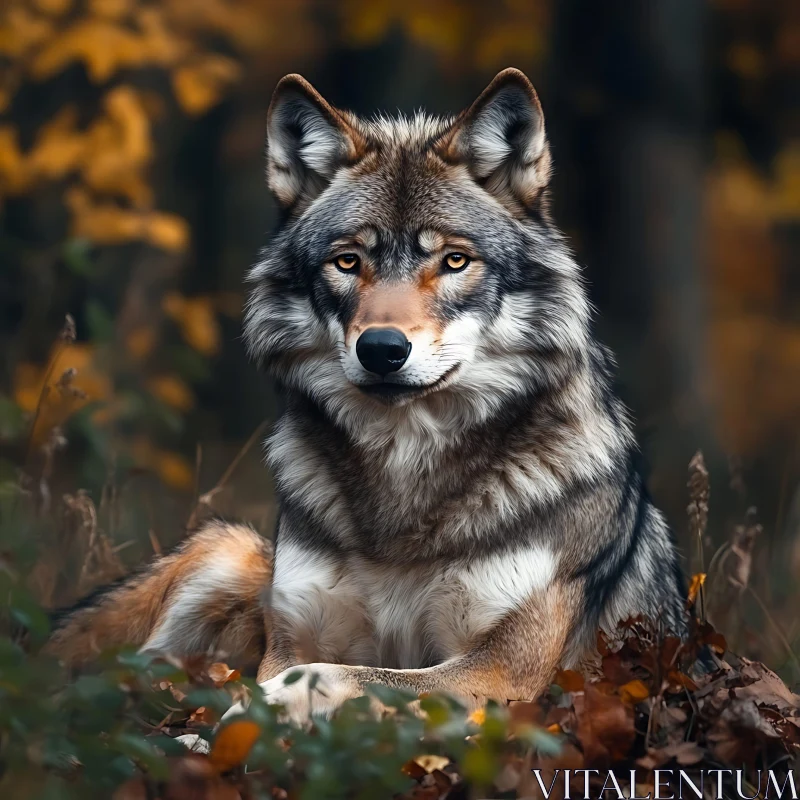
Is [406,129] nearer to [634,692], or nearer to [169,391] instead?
[634,692]

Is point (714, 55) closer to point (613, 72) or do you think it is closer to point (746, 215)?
point (746, 215)

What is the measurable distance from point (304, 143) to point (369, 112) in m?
3.23

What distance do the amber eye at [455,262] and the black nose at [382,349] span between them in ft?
1.42

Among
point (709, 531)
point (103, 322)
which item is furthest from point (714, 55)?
point (103, 322)

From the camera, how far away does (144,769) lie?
2.99m

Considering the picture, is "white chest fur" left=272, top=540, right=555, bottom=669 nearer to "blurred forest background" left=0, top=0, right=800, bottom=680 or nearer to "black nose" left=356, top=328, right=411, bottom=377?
"black nose" left=356, top=328, right=411, bottom=377

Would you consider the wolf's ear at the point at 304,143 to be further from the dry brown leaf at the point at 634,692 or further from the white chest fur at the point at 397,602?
the dry brown leaf at the point at 634,692

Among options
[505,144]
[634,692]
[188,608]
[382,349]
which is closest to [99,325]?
[188,608]

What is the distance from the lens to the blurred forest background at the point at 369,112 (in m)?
5.56

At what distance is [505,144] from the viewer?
4.23 m

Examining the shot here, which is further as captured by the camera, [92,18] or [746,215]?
[746,215]

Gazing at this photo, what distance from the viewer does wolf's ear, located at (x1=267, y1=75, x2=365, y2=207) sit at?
4301mm

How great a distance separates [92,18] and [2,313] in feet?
8.44

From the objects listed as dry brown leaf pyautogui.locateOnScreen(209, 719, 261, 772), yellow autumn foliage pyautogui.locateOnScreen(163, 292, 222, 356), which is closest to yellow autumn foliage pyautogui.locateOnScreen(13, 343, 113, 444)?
yellow autumn foliage pyautogui.locateOnScreen(163, 292, 222, 356)
